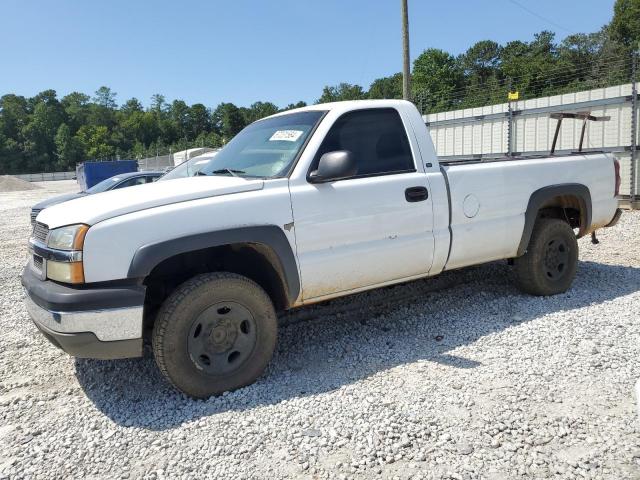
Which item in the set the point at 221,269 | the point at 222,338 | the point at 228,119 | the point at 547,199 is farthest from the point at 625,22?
the point at 222,338

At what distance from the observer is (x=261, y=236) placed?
339 cm

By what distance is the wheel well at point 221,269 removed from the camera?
350 cm

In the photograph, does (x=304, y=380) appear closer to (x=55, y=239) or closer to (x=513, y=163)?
(x=55, y=239)

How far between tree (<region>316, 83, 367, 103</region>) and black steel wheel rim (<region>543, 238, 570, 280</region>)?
84.1 metres

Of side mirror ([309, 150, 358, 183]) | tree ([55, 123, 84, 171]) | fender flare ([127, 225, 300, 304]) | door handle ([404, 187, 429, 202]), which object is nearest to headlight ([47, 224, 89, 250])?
fender flare ([127, 225, 300, 304])

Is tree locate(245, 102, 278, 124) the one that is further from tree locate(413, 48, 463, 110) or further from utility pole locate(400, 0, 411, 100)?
utility pole locate(400, 0, 411, 100)

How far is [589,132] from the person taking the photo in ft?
38.9

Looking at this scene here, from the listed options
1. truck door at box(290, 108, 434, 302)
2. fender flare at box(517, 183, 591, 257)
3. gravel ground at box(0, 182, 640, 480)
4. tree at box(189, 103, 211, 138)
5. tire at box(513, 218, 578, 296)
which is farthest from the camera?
tree at box(189, 103, 211, 138)

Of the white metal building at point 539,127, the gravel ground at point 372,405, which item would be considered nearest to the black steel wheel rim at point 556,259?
the gravel ground at point 372,405

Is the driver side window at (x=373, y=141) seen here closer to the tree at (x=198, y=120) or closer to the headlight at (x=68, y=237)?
the headlight at (x=68, y=237)

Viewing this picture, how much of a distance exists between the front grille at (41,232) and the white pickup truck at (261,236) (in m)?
0.02

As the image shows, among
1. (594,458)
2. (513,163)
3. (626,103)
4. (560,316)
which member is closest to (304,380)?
(594,458)

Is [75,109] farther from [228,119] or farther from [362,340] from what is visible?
[362,340]

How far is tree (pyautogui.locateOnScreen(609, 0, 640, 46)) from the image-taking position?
67.9m
